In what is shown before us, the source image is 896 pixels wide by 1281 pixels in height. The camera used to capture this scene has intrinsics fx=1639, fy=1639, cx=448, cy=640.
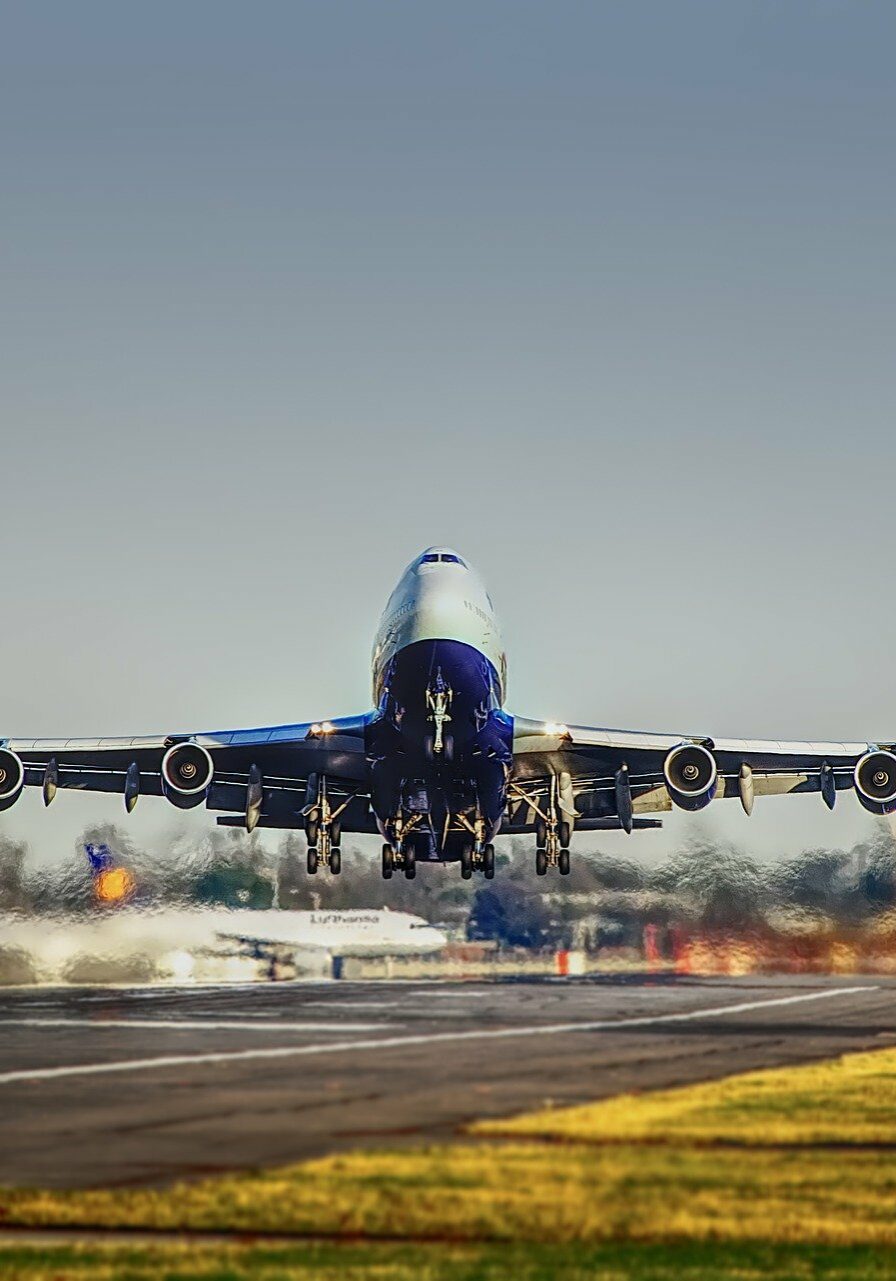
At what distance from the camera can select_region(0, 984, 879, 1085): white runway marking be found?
20.8 meters

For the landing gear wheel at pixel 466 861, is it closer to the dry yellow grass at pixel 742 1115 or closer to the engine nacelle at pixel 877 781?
the engine nacelle at pixel 877 781

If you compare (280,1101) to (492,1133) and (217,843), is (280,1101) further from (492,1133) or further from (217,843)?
(217,843)

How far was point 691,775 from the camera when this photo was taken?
4350 cm

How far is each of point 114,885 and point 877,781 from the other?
21741 millimetres

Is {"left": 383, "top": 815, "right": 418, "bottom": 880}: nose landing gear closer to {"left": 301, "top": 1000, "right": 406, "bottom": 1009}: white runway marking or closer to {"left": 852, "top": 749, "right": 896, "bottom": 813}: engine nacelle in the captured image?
{"left": 301, "top": 1000, "right": 406, "bottom": 1009}: white runway marking

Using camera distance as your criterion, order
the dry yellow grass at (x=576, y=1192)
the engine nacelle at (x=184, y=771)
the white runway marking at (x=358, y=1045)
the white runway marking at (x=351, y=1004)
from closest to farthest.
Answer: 1. the dry yellow grass at (x=576, y=1192)
2. the white runway marking at (x=358, y=1045)
3. the white runway marking at (x=351, y=1004)
4. the engine nacelle at (x=184, y=771)

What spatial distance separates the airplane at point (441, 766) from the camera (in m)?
37.0

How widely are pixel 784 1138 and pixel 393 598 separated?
82.3 feet

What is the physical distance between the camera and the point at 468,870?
44375 millimetres

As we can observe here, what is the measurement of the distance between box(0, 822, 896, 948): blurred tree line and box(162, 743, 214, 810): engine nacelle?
16.7 ft

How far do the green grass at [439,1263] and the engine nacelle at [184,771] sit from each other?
108 feet

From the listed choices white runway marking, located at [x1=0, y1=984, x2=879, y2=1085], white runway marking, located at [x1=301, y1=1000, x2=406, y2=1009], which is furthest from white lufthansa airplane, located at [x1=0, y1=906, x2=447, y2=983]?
white runway marking, located at [x1=0, y1=984, x2=879, y2=1085]

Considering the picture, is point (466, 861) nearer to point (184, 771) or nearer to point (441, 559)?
point (184, 771)

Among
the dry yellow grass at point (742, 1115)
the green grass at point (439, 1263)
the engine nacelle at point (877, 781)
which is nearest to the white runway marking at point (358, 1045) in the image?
the dry yellow grass at point (742, 1115)
